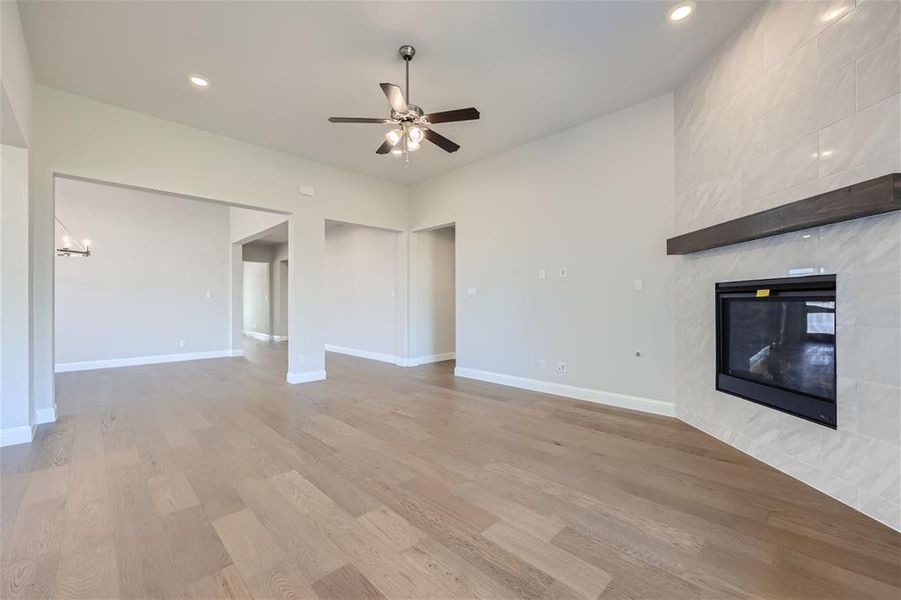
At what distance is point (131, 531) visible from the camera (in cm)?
182

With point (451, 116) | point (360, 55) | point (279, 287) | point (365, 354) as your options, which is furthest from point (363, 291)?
point (451, 116)

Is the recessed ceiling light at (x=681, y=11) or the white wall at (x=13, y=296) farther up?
the recessed ceiling light at (x=681, y=11)

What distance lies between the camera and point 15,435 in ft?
9.50

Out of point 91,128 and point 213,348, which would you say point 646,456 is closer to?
point 91,128

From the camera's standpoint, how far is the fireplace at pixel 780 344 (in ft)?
7.30

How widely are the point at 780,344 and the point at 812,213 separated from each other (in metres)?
0.95

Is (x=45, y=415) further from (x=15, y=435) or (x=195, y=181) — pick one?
(x=195, y=181)

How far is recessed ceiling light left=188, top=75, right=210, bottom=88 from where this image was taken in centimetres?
328

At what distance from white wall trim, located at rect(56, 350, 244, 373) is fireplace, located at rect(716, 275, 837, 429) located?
8388 mm

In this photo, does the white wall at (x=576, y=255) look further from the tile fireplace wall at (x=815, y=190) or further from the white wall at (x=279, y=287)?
the white wall at (x=279, y=287)

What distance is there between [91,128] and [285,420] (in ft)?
11.7

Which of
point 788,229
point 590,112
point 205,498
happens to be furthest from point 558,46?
point 205,498

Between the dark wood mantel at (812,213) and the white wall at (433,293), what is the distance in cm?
437

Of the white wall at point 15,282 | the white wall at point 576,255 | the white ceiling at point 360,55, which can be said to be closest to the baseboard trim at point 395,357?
the white wall at point 576,255
